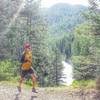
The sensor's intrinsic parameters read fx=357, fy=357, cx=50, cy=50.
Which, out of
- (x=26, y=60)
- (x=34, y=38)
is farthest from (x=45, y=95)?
(x=34, y=38)

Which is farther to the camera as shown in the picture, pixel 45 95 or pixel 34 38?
pixel 34 38

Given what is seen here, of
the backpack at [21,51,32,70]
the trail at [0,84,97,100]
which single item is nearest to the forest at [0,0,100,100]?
the trail at [0,84,97,100]

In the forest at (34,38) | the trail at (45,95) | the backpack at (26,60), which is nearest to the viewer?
the trail at (45,95)

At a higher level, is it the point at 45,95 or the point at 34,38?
the point at 34,38

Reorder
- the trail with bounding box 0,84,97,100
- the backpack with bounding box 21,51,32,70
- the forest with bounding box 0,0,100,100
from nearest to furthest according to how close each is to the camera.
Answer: the trail with bounding box 0,84,97,100 → the backpack with bounding box 21,51,32,70 → the forest with bounding box 0,0,100,100

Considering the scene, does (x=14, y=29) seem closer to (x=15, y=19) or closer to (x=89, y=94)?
(x=15, y=19)

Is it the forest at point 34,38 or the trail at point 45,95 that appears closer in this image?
the trail at point 45,95

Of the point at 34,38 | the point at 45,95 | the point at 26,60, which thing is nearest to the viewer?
the point at 26,60

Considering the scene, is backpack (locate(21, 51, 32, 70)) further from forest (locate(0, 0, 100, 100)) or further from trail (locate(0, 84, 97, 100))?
forest (locate(0, 0, 100, 100))

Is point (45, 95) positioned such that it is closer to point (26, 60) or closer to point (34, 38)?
point (26, 60)

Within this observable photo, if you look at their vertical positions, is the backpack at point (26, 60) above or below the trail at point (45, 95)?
above

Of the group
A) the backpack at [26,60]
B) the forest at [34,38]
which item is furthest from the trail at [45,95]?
the backpack at [26,60]

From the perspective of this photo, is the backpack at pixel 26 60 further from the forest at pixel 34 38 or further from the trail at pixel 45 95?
the forest at pixel 34 38

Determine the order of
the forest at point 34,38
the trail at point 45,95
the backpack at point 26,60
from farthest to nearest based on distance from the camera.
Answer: the forest at point 34,38, the backpack at point 26,60, the trail at point 45,95
